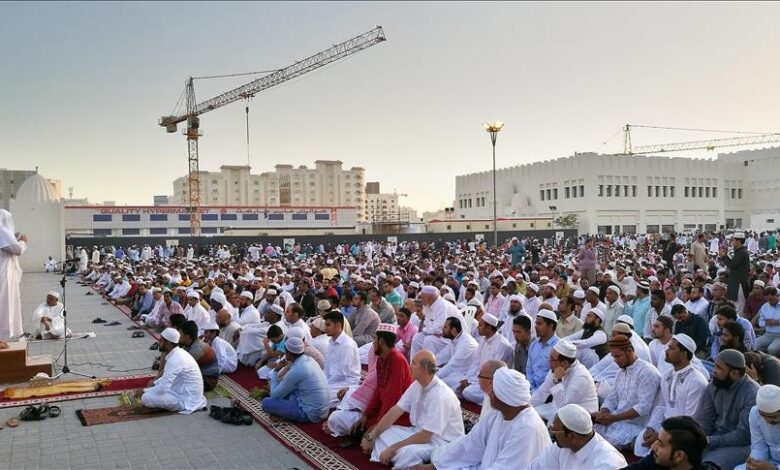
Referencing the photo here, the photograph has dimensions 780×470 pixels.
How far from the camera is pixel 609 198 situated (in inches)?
1791

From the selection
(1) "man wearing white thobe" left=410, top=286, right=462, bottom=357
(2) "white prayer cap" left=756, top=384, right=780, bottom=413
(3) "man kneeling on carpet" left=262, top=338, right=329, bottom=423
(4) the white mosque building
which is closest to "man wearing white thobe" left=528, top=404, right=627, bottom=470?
(2) "white prayer cap" left=756, top=384, right=780, bottom=413

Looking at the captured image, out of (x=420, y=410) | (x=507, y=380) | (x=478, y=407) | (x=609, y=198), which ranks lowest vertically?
(x=478, y=407)

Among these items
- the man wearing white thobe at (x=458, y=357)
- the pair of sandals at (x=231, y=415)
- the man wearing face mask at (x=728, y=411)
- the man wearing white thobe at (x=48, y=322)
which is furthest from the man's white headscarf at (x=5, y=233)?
the man wearing face mask at (x=728, y=411)

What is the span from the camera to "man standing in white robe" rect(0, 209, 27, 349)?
23.0ft

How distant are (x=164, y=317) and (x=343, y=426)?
7.04 meters

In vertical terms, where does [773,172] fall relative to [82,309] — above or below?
above

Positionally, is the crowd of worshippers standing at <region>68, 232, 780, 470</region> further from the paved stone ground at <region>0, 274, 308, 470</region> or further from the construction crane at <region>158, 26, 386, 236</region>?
the construction crane at <region>158, 26, 386, 236</region>

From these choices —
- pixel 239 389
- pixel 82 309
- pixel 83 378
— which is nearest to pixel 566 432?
pixel 239 389

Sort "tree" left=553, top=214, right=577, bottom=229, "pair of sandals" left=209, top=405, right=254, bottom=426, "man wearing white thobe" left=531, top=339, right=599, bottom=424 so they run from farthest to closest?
"tree" left=553, top=214, right=577, bottom=229
"pair of sandals" left=209, top=405, right=254, bottom=426
"man wearing white thobe" left=531, top=339, right=599, bottom=424

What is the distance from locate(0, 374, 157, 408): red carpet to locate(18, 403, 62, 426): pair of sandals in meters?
0.42

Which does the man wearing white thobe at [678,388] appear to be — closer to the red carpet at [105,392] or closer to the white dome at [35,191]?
the red carpet at [105,392]

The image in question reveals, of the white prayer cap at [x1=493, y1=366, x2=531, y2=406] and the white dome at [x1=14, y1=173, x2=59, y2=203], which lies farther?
the white dome at [x1=14, y1=173, x2=59, y2=203]

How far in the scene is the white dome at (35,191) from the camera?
82.0ft

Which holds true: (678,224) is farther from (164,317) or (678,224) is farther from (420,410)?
(420,410)
